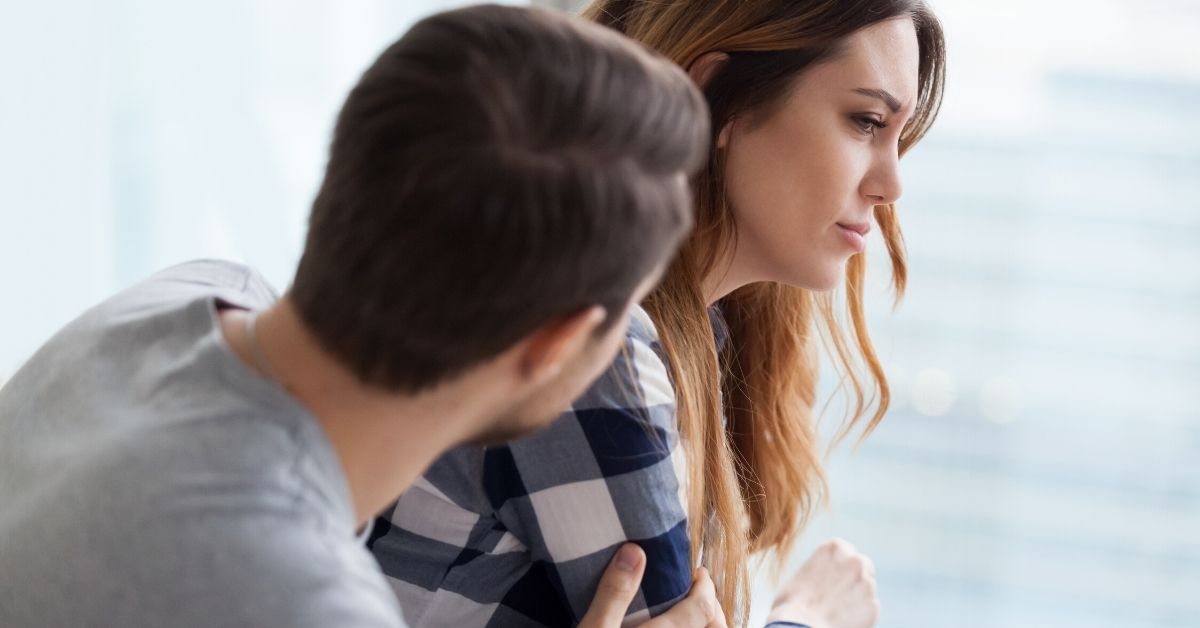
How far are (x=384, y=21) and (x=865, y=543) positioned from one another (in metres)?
2.42

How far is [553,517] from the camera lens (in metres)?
0.96

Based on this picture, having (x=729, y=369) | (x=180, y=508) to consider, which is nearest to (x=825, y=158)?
(x=729, y=369)

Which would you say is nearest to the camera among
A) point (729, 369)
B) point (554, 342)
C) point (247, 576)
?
point (247, 576)

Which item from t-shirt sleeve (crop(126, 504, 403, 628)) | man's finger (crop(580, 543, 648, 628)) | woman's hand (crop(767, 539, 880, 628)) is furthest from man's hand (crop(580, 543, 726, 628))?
t-shirt sleeve (crop(126, 504, 403, 628))

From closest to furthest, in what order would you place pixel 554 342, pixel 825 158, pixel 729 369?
1. pixel 554 342
2. pixel 825 158
3. pixel 729 369

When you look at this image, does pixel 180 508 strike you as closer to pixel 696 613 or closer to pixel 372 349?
pixel 372 349

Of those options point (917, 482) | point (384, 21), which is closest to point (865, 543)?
point (917, 482)

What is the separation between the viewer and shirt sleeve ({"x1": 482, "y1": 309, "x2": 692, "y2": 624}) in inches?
37.4

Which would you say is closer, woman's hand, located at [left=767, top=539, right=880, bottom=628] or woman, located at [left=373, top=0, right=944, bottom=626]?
woman, located at [left=373, top=0, right=944, bottom=626]

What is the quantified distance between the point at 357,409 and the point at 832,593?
74 cm

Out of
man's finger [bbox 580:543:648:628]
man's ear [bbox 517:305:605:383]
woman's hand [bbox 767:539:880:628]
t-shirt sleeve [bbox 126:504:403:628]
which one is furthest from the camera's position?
woman's hand [bbox 767:539:880:628]

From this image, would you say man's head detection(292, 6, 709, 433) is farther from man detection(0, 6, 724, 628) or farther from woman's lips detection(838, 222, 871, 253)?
woman's lips detection(838, 222, 871, 253)

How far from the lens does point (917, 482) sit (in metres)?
2.86

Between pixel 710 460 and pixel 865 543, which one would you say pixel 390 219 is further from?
pixel 865 543
